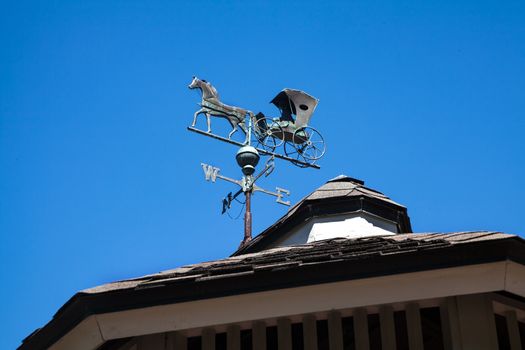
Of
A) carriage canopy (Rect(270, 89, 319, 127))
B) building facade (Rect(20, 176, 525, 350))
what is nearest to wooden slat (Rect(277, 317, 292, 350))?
building facade (Rect(20, 176, 525, 350))

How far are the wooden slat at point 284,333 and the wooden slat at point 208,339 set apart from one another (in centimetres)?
45

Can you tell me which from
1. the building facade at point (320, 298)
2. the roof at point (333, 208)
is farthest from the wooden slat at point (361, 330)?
the roof at point (333, 208)

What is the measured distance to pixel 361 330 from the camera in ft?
19.9

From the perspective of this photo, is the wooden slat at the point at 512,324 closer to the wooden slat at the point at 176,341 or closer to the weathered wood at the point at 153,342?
the wooden slat at the point at 176,341

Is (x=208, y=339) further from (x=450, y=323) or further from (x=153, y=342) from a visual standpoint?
(x=450, y=323)

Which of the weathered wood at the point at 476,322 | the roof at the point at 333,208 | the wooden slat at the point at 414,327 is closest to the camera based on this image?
the weathered wood at the point at 476,322

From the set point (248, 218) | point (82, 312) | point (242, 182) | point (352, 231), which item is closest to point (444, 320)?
point (82, 312)

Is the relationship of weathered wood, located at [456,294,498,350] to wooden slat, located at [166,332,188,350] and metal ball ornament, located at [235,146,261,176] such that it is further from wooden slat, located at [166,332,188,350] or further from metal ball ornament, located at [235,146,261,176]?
metal ball ornament, located at [235,146,261,176]

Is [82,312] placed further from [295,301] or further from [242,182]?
[242,182]

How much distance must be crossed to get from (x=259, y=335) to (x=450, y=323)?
1.24 metres

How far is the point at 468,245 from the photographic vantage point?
555cm

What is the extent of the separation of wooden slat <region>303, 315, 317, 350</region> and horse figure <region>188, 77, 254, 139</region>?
6.58m

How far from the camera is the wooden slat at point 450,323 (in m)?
5.87

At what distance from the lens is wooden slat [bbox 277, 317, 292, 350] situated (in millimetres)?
6168
